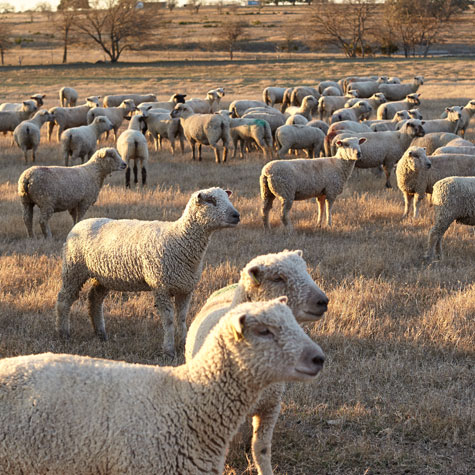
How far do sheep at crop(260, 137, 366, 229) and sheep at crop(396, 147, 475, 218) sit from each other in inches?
36.7

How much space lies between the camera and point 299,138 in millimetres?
16453

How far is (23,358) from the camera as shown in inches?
132

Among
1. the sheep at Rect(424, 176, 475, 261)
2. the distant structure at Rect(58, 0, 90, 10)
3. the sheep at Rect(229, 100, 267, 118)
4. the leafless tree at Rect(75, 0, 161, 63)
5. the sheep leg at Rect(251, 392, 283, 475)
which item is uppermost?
the distant structure at Rect(58, 0, 90, 10)

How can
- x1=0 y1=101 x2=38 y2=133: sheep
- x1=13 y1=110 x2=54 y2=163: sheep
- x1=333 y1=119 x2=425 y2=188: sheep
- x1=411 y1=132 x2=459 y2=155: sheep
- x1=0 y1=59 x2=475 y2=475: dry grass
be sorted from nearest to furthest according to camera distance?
x1=0 y1=59 x2=475 y2=475: dry grass → x1=333 y1=119 x2=425 y2=188: sheep → x1=411 y1=132 x2=459 y2=155: sheep → x1=13 y1=110 x2=54 y2=163: sheep → x1=0 y1=101 x2=38 y2=133: sheep

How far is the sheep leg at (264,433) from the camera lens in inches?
166

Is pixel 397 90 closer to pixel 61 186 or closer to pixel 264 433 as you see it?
pixel 61 186

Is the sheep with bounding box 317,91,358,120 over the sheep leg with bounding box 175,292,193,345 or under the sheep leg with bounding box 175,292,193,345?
over

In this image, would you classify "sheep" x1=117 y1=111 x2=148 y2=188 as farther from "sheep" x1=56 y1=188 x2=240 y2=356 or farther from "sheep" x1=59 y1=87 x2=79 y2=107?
"sheep" x1=59 y1=87 x2=79 y2=107

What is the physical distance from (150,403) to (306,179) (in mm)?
8117

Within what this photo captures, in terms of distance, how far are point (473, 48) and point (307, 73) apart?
30993mm

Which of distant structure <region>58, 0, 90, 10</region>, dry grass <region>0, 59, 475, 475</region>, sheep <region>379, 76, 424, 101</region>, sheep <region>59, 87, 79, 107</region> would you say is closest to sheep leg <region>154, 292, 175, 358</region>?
dry grass <region>0, 59, 475, 475</region>

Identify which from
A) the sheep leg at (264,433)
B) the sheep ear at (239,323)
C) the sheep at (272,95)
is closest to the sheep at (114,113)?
the sheep at (272,95)

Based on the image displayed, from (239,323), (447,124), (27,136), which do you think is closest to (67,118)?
(27,136)

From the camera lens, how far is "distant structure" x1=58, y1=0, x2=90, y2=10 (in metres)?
80.3
